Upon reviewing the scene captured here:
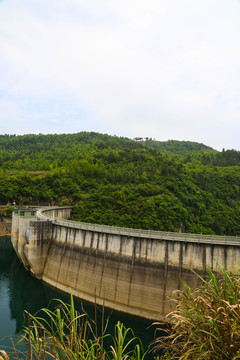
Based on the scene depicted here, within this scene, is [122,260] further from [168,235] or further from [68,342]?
[68,342]

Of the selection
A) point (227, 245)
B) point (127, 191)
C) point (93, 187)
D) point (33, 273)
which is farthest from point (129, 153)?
point (227, 245)

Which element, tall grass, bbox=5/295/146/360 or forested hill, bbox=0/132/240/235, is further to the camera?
forested hill, bbox=0/132/240/235

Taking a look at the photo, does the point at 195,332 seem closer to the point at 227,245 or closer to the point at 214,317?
the point at 214,317

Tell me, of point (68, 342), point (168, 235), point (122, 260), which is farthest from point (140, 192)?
point (68, 342)

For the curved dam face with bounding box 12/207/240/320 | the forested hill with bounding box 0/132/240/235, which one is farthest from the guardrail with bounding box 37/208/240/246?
the forested hill with bounding box 0/132/240/235

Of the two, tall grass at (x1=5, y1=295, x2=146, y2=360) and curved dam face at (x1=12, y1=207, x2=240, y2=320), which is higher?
tall grass at (x1=5, y1=295, x2=146, y2=360)

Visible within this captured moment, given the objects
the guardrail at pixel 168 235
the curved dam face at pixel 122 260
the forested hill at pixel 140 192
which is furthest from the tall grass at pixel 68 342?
the forested hill at pixel 140 192

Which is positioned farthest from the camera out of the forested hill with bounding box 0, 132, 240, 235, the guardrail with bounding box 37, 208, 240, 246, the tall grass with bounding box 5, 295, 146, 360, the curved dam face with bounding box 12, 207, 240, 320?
the forested hill with bounding box 0, 132, 240, 235

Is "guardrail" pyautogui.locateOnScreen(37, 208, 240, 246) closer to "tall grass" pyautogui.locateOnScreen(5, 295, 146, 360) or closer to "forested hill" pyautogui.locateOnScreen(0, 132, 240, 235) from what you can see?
"tall grass" pyautogui.locateOnScreen(5, 295, 146, 360)

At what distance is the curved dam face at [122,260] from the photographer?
34250 mm

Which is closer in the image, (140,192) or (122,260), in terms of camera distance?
(122,260)

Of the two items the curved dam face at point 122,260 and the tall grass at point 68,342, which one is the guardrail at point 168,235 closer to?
the curved dam face at point 122,260

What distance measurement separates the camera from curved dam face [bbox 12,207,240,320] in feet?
112

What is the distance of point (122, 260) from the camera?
127 ft
